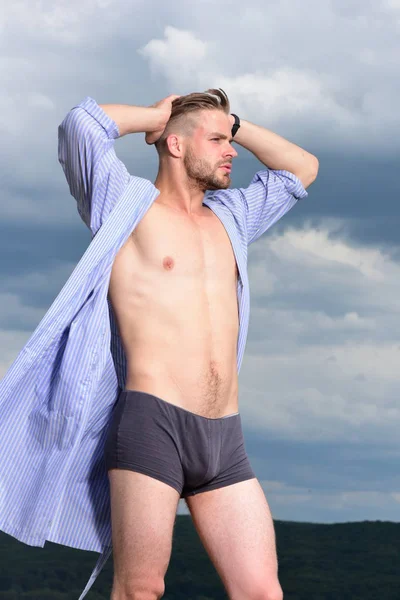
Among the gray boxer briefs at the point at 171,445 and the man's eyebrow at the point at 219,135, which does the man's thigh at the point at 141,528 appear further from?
the man's eyebrow at the point at 219,135

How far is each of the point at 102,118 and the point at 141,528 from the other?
1.89m

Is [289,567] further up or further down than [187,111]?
further down

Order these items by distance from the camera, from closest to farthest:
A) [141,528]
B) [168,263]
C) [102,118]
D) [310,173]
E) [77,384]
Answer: [141,528]
[77,384]
[168,263]
[102,118]
[310,173]

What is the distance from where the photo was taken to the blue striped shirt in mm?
4160

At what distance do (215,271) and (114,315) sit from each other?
524 mm

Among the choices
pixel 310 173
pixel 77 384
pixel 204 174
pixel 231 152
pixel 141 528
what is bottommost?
pixel 141 528

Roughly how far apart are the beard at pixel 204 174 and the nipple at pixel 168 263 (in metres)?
0.48

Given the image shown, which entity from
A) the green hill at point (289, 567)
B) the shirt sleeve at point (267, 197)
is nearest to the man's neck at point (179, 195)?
the shirt sleeve at point (267, 197)

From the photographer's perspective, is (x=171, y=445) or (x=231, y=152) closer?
(x=171, y=445)

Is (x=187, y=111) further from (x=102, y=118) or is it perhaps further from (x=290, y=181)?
(x=290, y=181)

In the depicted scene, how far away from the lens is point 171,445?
4066 millimetres

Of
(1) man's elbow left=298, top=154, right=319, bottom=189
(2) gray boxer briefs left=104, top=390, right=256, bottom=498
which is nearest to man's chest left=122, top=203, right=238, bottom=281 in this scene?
(2) gray boxer briefs left=104, top=390, right=256, bottom=498

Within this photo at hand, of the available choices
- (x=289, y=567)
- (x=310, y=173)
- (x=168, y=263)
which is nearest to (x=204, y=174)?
(x=168, y=263)

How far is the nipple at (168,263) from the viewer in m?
4.24
